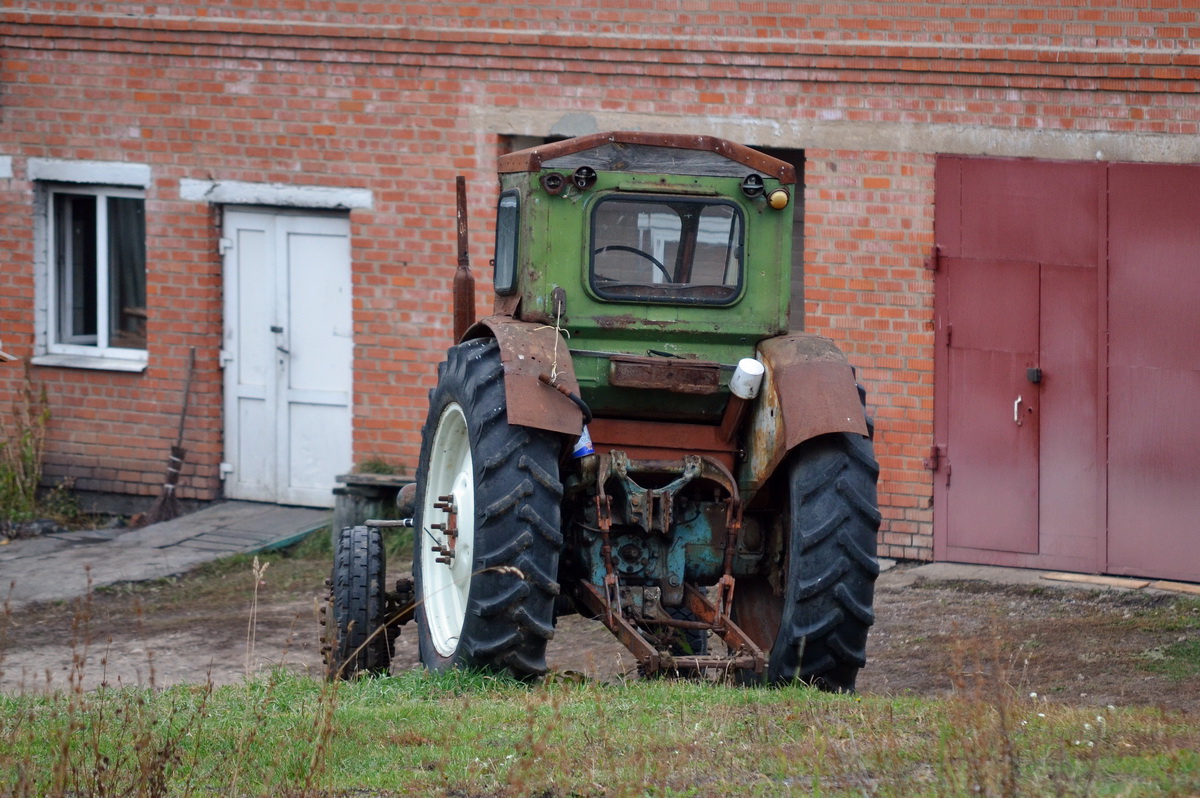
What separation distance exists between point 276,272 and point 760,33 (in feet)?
13.3

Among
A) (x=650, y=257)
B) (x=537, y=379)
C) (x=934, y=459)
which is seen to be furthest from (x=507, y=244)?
(x=934, y=459)

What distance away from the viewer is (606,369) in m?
5.55

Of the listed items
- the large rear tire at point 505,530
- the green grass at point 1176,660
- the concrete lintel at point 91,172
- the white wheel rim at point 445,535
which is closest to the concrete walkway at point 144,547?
the concrete lintel at point 91,172

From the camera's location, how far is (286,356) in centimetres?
1118

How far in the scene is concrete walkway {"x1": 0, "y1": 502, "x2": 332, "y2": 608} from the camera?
376 inches

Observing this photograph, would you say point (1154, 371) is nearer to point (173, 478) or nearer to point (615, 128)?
point (615, 128)

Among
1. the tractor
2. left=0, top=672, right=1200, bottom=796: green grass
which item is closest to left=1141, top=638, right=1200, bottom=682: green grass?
left=0, top=672, right=1200, bottom=796: green grass

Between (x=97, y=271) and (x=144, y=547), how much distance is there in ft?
8.41

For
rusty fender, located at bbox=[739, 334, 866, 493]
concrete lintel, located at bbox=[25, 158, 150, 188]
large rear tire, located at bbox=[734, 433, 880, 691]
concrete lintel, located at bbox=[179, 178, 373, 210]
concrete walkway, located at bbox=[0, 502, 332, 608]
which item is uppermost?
concrete lintel, located at bbox=[25, 158, 150, 188]

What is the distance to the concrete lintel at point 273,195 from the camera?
1067cm

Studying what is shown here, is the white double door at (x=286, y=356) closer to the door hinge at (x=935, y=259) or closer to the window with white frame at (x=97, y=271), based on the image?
the window with white frame at (x=97, y=271)

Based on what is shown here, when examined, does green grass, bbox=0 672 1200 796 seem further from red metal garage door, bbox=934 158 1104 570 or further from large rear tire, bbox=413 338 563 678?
red metal garage door, bbox=934 158 1104 570

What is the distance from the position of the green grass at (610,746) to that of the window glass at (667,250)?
1507 millimetres

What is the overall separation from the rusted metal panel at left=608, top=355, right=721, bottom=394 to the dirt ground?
155 centimetres
